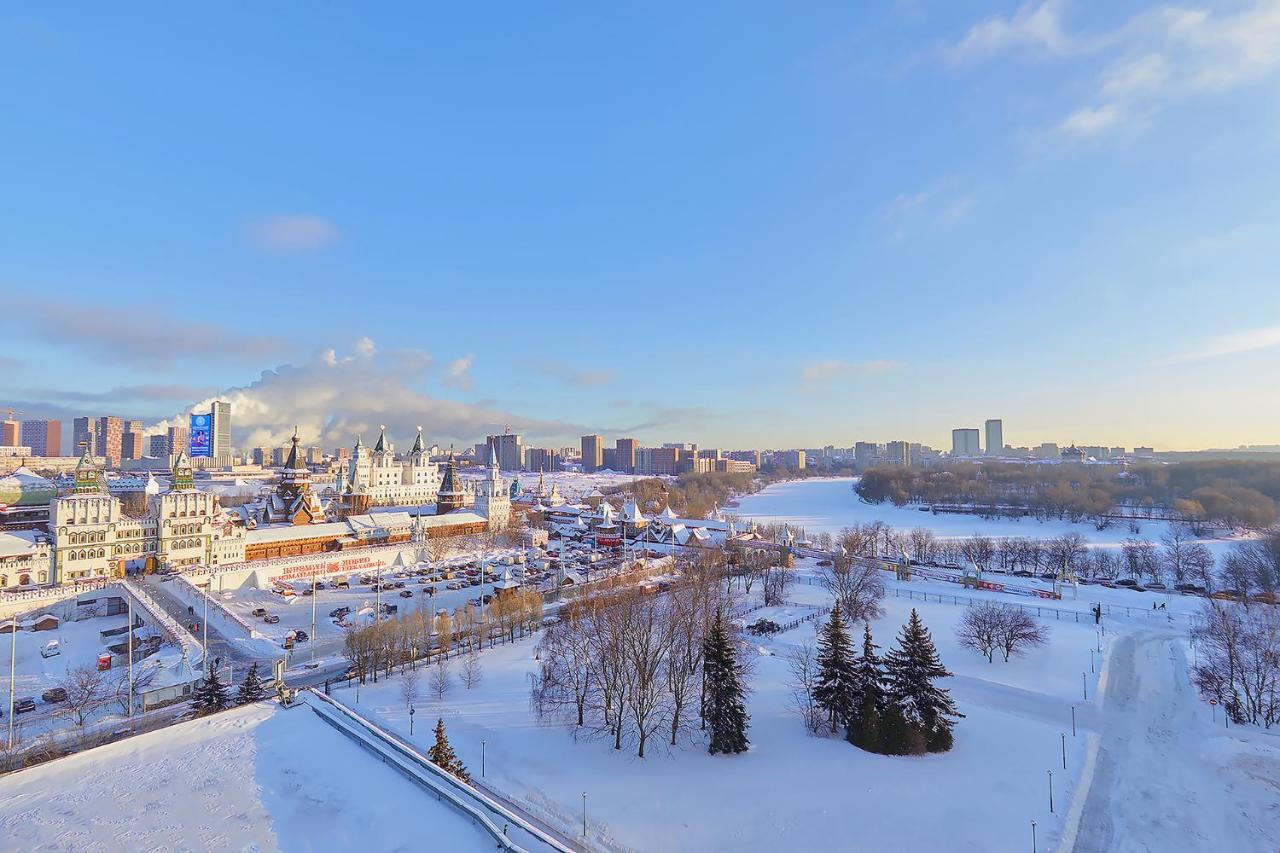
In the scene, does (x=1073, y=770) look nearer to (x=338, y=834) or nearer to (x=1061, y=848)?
(x=1061, y=848)

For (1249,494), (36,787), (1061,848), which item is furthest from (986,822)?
(1249,494)

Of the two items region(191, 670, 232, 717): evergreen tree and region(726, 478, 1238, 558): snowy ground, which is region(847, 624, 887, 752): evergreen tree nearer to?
region(191, 670, 232, 717): evergreen tree

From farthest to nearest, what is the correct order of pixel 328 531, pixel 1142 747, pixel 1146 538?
pixel 1146 538 < pixel 328 531 < pixel 1142 747

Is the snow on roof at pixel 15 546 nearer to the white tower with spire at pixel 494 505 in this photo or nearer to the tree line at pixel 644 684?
the white tower with spire at pixel 494 505

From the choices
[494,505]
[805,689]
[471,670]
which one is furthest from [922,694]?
[494,505]

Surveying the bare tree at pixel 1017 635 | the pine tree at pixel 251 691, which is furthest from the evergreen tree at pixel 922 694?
→ the pine tree at pixel 251 691

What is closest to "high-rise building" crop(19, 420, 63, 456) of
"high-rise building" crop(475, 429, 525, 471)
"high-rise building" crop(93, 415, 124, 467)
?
"high-rise building" crop(93, 415, 124, 467)
